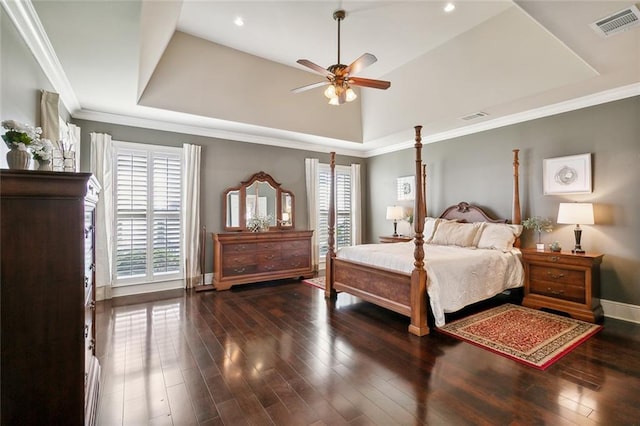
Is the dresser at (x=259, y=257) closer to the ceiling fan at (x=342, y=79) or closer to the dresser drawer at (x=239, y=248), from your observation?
the dresser drawer at (x=239, y=248)

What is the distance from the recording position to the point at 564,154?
4113mm

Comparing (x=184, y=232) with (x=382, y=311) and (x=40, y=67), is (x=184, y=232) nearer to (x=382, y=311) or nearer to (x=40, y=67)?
(x=40, y=67)

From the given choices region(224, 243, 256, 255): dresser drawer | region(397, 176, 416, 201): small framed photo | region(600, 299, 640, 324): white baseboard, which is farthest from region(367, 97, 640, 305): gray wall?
region(224, 243, 256, 255): dresser drawer

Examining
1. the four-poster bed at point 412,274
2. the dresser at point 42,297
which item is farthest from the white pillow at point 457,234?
the dresser at point 42,297

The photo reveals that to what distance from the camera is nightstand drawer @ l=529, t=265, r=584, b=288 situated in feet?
11.6

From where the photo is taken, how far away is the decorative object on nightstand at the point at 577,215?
141 inches

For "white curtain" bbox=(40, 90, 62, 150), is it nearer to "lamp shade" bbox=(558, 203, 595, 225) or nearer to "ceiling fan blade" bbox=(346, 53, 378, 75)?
"ceiling fan blade" bbox=(346, 53, 378, 75)

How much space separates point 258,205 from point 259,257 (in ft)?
3.45

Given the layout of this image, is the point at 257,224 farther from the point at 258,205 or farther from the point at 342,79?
the point at 342,79

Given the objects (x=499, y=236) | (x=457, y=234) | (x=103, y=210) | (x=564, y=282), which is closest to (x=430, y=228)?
(x=457, y=234)

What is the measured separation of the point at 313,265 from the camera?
6.31 m

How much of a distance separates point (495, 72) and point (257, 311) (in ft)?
14.3

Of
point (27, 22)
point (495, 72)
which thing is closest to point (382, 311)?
point (495, 72)

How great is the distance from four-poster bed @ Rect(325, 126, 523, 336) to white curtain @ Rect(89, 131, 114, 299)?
3.26 meters
